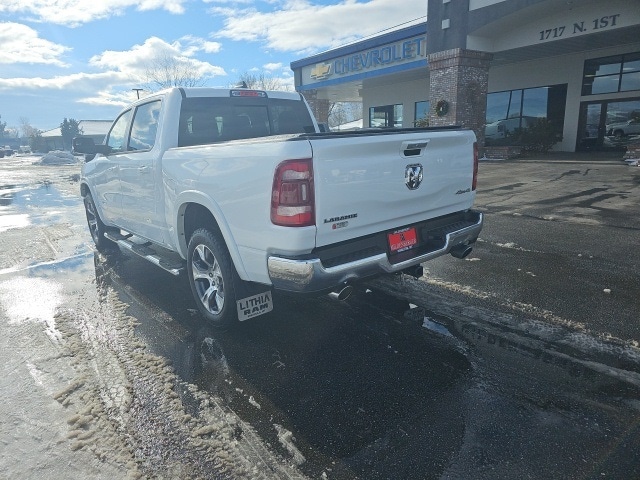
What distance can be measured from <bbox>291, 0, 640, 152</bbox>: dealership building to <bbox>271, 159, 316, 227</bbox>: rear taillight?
15737 mm

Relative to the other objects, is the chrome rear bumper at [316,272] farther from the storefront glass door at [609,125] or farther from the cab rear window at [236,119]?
the storefront glass door at [609,125]

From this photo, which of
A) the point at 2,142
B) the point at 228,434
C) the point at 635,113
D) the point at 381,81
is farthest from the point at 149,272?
the point at 2,142

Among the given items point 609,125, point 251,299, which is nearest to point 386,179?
point 251,299

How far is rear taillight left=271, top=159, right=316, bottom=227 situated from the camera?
9.34ft

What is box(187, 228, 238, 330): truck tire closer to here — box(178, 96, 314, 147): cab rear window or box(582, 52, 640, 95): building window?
box(178, 96, 314, 147): cab rear window

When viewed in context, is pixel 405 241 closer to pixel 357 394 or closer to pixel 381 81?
pixel 357 394

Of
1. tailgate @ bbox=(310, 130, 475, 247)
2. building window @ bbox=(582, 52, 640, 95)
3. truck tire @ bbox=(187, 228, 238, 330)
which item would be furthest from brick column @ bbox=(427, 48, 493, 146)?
truck tire @ bbox=(187, 228, 238, 330)

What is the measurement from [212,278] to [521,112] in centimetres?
2086

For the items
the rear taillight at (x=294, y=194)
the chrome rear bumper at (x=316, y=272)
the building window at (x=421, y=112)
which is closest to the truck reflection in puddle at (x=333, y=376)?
the chrome rear bumper at (x=316, y=272)

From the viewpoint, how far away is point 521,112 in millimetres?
20609

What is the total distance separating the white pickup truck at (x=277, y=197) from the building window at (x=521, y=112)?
18230 millimetres

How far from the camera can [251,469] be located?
7.54ft

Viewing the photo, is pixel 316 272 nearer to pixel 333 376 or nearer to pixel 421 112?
pixel 333 376

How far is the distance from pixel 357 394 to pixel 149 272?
155 inches
